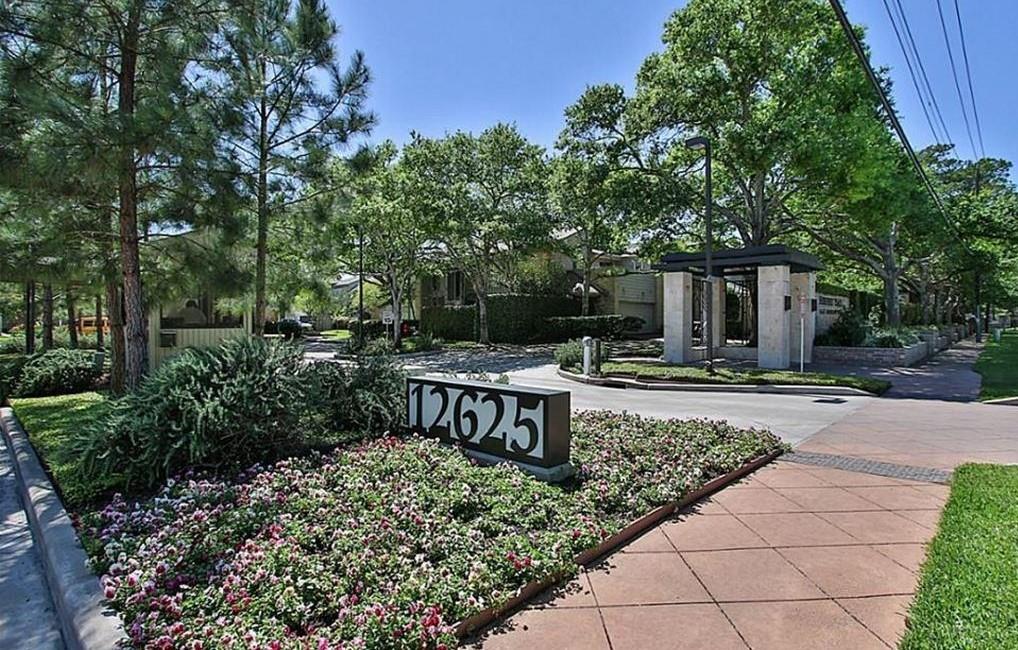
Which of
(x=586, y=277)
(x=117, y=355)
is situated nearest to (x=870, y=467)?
(x=117, y=355)

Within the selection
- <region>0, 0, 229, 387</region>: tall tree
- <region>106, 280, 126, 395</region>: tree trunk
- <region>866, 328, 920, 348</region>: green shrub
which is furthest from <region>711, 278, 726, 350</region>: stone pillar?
<region>106, 280, 126, 395</region>: tree trunk

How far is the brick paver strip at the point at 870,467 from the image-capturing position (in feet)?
17.2

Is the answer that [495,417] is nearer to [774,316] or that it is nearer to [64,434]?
[64,434]

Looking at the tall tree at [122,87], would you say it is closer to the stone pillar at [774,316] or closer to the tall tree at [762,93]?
the tall tree at [762,93]

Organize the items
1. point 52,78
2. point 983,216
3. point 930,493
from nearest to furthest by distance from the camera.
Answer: point 930,493
point 52,78
point 983,216

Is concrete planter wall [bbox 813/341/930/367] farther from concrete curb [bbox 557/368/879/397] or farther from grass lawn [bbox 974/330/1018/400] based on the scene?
concrete curb [bbox 557/368/879/397]

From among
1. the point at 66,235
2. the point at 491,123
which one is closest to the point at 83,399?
the point at 66,235

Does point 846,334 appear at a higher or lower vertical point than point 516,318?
lower

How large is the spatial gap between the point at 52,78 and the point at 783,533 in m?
8.62

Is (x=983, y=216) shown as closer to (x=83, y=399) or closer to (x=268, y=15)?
(x=268, y=15)

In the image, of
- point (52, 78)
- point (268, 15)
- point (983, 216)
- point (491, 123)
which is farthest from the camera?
point (491, 123)

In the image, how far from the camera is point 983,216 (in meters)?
20.6

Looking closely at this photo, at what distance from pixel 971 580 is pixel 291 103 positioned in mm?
9560

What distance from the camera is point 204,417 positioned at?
186 inches
